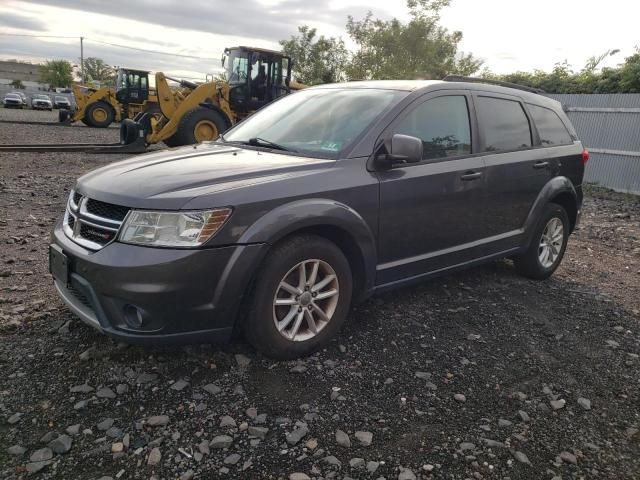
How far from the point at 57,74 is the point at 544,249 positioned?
341 ft

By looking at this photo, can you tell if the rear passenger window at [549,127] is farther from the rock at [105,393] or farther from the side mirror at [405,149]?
the rock at [105,393]

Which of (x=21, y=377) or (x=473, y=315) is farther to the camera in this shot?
(x=473, y=315)

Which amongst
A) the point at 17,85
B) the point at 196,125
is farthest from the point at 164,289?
the point at 17,85

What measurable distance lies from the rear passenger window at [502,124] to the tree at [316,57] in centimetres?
3387

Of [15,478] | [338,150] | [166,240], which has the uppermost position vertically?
[338,150]

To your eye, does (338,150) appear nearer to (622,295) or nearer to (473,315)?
(473,315)

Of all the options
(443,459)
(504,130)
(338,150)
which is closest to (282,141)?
(338,150)

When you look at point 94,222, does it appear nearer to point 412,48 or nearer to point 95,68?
point 412,48

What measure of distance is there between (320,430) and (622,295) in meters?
3.63

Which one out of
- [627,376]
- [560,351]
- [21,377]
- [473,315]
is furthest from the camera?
[473,315]

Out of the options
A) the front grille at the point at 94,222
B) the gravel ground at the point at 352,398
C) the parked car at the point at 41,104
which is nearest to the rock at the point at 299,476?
the gravel ground at the point at 352,398

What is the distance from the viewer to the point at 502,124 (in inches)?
175

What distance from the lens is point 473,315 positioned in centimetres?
409

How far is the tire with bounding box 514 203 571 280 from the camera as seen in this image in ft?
16.0
